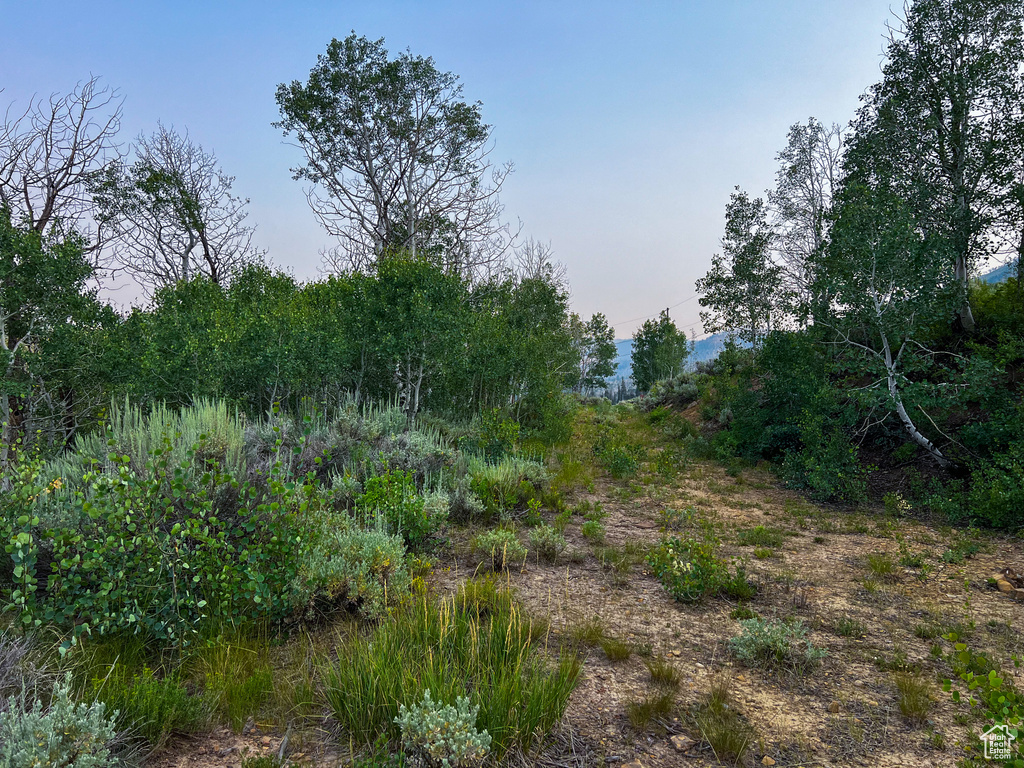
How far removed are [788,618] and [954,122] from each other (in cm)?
1086

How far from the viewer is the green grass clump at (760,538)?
6.26 metres

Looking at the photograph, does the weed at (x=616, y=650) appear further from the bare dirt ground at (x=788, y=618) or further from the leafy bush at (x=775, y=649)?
the leafy bush at (x=775, y=649)

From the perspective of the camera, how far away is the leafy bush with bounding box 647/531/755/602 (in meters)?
4.53

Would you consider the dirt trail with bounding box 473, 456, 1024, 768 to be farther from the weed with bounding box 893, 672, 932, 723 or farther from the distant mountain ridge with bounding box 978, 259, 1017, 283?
the distant mountain ridge with bounding box 978, 259, 1017, 283

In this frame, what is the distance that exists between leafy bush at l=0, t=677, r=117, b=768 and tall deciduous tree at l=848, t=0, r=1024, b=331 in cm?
1203

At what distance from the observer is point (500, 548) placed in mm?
5266

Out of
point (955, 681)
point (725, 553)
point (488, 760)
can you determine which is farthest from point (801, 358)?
point (488, 760)

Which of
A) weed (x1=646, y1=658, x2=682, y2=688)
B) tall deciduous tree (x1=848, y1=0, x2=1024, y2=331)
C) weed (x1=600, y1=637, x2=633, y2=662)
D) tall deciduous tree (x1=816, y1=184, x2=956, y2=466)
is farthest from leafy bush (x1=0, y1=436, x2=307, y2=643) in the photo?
tall deciduous tree (x1=848, y1=0, x2=1024, y2=331)

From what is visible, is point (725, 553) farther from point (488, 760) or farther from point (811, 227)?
point (811, 227)

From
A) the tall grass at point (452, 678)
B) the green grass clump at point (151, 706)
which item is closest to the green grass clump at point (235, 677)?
the green grass clump at point (151, 706)

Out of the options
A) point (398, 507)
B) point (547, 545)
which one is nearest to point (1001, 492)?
point (547, 545)

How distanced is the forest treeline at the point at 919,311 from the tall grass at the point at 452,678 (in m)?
7.11

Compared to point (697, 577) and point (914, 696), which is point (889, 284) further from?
point (914, 696)

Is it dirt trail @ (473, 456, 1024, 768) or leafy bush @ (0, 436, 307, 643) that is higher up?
leafy bush @ (0, 436, 307, 643)
